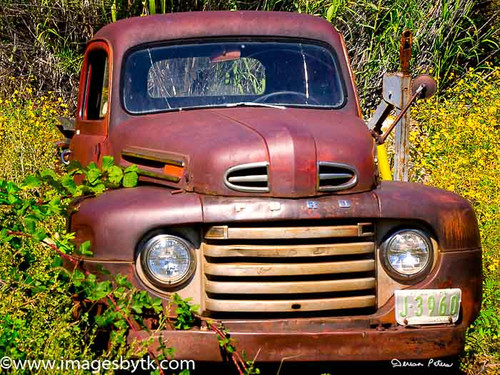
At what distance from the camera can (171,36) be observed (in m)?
5.99

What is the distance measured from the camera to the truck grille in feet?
14.7

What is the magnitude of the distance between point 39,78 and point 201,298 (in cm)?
706

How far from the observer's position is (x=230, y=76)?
591 cm

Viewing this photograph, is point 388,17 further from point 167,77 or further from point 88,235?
point 88,235

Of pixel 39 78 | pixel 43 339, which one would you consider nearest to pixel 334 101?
pixel 43 339

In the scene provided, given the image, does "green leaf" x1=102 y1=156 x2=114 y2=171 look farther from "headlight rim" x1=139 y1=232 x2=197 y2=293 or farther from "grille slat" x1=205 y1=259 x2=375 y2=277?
"grille slat" x1=205 y1=259 x2=375 y2=277

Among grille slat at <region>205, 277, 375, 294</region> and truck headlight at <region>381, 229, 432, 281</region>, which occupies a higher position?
truck headlight at <region>381, 229, 432, 281</region>

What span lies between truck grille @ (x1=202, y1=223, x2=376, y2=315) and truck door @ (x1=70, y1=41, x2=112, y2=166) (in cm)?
149

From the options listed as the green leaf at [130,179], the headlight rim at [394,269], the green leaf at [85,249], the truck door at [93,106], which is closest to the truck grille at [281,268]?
the headlight rim at [394,269]

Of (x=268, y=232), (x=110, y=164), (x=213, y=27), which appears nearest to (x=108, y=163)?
(x=110, y=164)

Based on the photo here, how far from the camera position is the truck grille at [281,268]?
4484 mm

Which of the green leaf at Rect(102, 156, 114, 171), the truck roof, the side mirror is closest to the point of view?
the green leaf at Rect(102, 156, 114, 171)

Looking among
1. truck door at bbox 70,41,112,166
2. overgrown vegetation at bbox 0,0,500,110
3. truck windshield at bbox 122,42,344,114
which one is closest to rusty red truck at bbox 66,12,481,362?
truck windshield at bbox 122,42,344,114

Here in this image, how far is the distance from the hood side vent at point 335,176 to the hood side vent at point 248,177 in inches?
9.9
